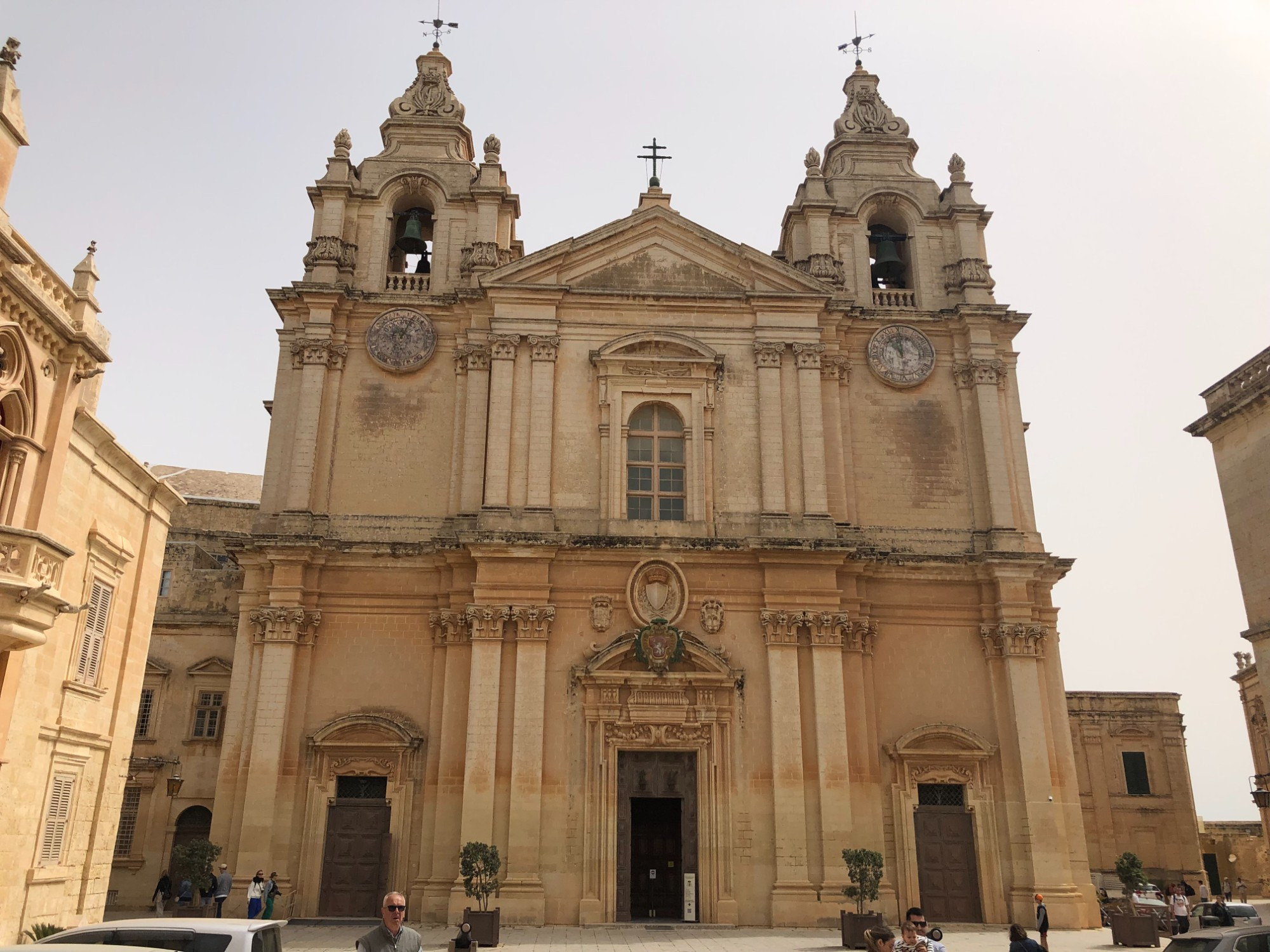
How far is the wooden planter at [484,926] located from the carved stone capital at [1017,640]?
41.5 ft

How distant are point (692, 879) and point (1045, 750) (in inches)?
330

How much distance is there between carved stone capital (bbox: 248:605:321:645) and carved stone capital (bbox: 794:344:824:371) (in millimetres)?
13099

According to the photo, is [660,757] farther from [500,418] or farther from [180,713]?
[180,713]

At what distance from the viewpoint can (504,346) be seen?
24.5 meters

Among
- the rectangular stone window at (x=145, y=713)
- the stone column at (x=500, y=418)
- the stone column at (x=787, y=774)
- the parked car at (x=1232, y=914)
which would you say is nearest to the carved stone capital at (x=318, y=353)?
the stone column at (x=500, y=418)

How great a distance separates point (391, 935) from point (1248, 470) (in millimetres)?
18572

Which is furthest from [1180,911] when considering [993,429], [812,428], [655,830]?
[812,428]

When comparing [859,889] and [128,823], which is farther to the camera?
[128,823]

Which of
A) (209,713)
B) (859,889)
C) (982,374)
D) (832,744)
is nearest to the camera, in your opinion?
(859,889)

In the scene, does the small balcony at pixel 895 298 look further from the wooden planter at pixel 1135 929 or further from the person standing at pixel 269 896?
the person standing at pixel 269 896

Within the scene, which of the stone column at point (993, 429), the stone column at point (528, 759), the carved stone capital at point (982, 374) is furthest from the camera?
the carved stone capital at point (982, 374)

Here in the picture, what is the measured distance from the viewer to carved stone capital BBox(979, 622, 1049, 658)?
75.8 feet

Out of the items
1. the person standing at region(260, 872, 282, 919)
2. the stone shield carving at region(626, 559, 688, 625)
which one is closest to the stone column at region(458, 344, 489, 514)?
the stone shield carving at region(626, 559, 688, 625)

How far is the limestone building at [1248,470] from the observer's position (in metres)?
18.7
